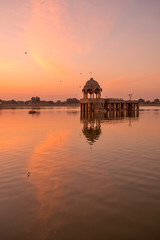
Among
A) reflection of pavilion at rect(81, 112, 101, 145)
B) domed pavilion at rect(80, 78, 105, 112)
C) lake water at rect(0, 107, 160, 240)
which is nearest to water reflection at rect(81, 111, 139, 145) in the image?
reflection of pavilion at rect(81, 112, 101, 145)

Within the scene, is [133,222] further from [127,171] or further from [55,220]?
[127,171]

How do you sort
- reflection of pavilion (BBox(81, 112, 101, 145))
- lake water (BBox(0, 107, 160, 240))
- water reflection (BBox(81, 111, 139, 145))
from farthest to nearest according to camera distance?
water reflection (BBox(81, 111, 139, 145)) → reflection of pavilion (BBox(81, 112, 101, 145)) → lake water (BBox(0, 107, 160, 240))

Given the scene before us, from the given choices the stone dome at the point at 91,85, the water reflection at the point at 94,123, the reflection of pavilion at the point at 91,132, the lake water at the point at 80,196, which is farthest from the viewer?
the stone dome at the point at 91,85

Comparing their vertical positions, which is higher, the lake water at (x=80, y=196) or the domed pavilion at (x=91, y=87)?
the domed pavilion at (x=91, y=87)

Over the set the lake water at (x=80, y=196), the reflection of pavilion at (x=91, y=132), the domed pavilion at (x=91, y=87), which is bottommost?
the lake water at (x=80, y=196)

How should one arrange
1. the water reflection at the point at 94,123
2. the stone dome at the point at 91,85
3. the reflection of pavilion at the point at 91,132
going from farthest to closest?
the stone dome at the point at 91,85 < the water reflection at the point at 94,123 < the reflection of pavilion at the point at 91,132

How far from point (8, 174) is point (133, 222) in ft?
23.0

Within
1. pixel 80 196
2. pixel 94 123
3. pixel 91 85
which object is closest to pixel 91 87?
pixel 91 85

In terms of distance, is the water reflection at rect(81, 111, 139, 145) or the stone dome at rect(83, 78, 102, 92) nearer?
the water reflection at rect(81, 111, 139, 145)

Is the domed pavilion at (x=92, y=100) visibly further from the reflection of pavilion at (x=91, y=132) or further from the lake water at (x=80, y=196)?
the lake water at (x=80, y=196)

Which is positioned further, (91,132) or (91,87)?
(91,87)

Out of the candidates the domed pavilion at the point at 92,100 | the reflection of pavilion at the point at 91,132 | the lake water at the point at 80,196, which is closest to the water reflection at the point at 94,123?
the reflection of pavilion at the point at 91,132

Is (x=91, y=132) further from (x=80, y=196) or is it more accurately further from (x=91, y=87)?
(x=91, y=87)

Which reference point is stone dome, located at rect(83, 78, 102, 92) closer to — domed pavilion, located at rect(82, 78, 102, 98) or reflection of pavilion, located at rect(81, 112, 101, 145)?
domed pavilion, located at rect(82, 78, 102, 98)
